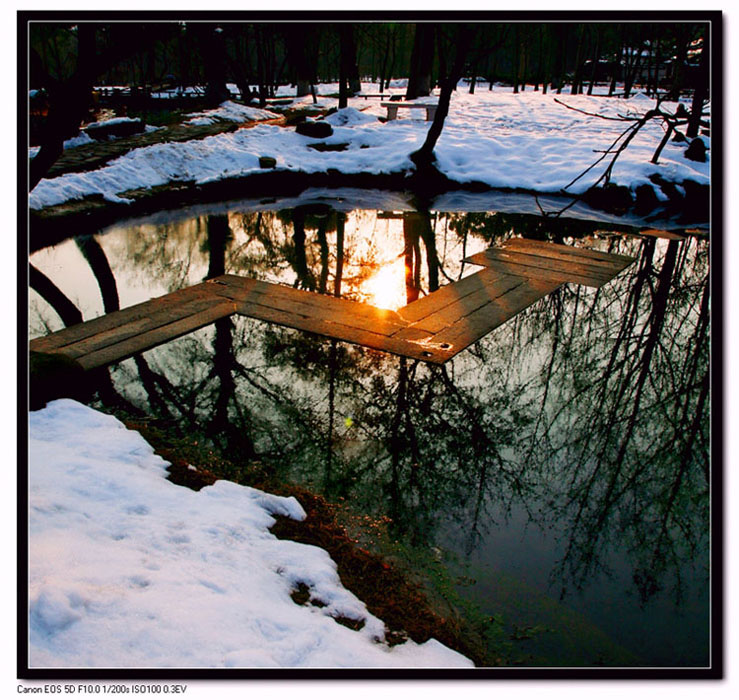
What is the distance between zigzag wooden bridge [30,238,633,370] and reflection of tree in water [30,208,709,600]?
0.20 m

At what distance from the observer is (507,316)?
6633 mm

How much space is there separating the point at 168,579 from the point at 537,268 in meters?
6.56

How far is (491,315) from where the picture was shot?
665 centimetres

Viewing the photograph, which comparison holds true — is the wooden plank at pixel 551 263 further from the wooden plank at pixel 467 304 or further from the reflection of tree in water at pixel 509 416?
the wooden plank at pixel 467 304

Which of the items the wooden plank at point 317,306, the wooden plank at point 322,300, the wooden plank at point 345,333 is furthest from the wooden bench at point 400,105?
the wooden plank at point 345,333

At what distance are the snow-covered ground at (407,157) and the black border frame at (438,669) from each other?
336 inches

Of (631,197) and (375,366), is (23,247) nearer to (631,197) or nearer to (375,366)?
(375,366)

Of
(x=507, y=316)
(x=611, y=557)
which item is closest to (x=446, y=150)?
(x=507, y=316)

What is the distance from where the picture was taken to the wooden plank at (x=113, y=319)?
5.87m

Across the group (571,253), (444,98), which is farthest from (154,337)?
(444,98)

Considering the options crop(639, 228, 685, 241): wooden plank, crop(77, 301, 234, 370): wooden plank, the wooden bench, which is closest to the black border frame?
crop(77, 301, 234, 370): wooden plank

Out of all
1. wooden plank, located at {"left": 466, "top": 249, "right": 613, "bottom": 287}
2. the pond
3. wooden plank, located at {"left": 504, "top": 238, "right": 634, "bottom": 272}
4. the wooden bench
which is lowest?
the pond

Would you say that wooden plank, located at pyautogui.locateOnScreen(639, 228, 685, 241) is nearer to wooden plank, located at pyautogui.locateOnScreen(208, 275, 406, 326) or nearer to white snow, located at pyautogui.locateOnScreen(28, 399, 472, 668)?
wooden plank, located at pyautogui.locateOnScreen(208, 275, 406, 326)

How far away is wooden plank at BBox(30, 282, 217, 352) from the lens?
231 inches
